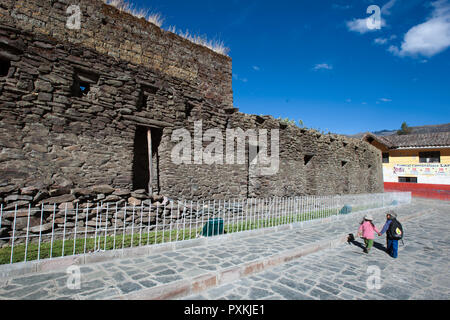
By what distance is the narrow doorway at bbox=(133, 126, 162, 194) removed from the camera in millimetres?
8273

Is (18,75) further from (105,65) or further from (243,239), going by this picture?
(243,239)

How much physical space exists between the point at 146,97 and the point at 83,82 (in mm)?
1910

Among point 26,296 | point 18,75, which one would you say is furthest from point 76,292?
point 18,75

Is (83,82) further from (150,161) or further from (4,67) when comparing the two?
(150,161)

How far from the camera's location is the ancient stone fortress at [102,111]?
591 centimetres

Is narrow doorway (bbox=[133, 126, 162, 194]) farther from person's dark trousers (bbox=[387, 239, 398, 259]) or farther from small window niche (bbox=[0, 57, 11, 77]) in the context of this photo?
person's dark trousers (bbox=[387, 239, 398, 259])

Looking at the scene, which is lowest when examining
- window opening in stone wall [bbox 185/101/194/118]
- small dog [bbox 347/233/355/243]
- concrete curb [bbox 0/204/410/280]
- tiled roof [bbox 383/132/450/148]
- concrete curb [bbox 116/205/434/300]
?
small dog [bbox 347/233/355/243]

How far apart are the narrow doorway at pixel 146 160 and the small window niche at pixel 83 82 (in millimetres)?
1856

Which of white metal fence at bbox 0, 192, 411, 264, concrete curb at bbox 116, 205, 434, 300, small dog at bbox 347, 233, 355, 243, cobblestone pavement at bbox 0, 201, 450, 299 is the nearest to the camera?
concrete curb at bbox 116, 205, 434, 300

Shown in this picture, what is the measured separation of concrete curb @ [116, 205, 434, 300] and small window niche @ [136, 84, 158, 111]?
6.08 m

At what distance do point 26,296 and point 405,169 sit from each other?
3155cm

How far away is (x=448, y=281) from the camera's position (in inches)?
164

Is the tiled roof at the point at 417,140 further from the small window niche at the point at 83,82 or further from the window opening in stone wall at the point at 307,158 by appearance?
the small window niche at the point at 83,82

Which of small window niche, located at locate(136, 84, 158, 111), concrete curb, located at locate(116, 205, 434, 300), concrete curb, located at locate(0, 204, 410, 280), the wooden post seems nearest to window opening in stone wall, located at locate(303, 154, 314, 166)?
concrete curb, located at locate(0, 204, 410, 280)
